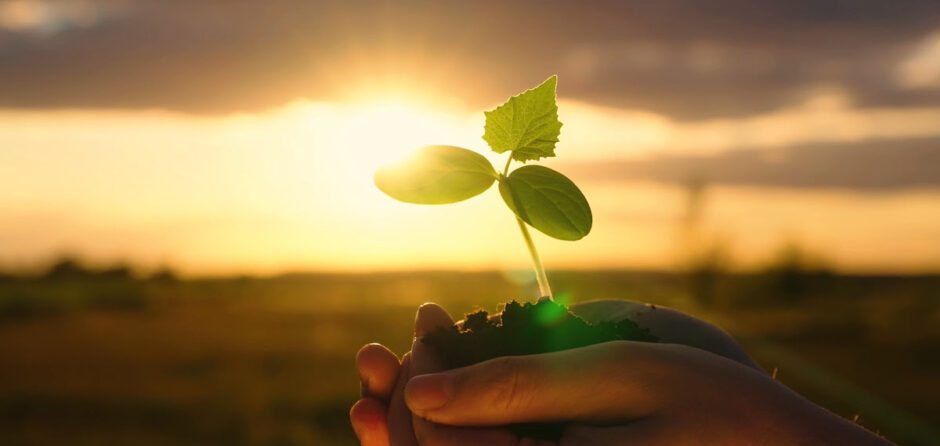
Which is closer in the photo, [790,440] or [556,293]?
[790,440]

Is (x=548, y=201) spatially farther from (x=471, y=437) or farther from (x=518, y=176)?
(x=471, y=437)

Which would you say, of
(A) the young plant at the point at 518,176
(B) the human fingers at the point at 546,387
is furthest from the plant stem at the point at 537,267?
(B) the human fingers at the point at 546,387

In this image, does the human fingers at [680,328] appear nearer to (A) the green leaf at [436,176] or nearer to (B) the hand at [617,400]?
(B) the hand at [617,400]

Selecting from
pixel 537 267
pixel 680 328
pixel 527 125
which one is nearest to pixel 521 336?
pixel 537 267

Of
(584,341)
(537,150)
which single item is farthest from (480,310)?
(537,150)

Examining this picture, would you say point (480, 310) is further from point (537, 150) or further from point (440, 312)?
point (537, 150)

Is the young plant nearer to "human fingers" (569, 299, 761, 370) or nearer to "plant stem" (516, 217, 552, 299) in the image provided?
"plant stem" (516, 217, 552, 299)
